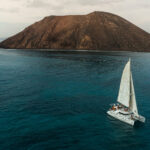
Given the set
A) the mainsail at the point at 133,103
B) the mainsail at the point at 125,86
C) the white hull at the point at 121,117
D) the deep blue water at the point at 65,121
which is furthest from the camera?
the mainsail at the point at 133,103

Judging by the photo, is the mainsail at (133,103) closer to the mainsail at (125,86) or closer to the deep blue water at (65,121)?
the mainsail at (125,86)

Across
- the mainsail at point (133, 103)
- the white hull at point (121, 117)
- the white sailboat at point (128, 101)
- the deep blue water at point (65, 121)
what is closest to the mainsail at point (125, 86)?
the white sailboat at point (128, 101)

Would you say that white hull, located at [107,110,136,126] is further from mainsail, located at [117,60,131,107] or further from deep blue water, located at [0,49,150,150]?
mainsail, located at [117,60,131,107]

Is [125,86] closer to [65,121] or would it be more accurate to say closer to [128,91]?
[128,91]

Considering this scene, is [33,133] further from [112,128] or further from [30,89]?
[30,89]

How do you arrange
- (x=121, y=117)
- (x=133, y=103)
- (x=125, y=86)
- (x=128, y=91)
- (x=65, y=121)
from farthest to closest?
(x=121, y=117) < (x=125, y=86) < (x=128, y=91) < (x=65, y=121) < (x=133, y=103)

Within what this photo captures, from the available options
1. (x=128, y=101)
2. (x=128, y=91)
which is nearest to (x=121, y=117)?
(x=128, y=101)

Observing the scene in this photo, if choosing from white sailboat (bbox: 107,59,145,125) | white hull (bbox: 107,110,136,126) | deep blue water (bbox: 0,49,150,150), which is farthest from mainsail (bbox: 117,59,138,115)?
deep blue water (bbox: 0,49,150,150)

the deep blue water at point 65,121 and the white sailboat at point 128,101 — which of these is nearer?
the deep blue water at point 65,121

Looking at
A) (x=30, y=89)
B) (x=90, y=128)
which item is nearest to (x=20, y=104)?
(x=30, y=89)

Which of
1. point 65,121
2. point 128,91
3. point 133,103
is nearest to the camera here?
point 133,103

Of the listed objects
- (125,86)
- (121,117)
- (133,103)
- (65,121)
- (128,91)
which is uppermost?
(125,86)
